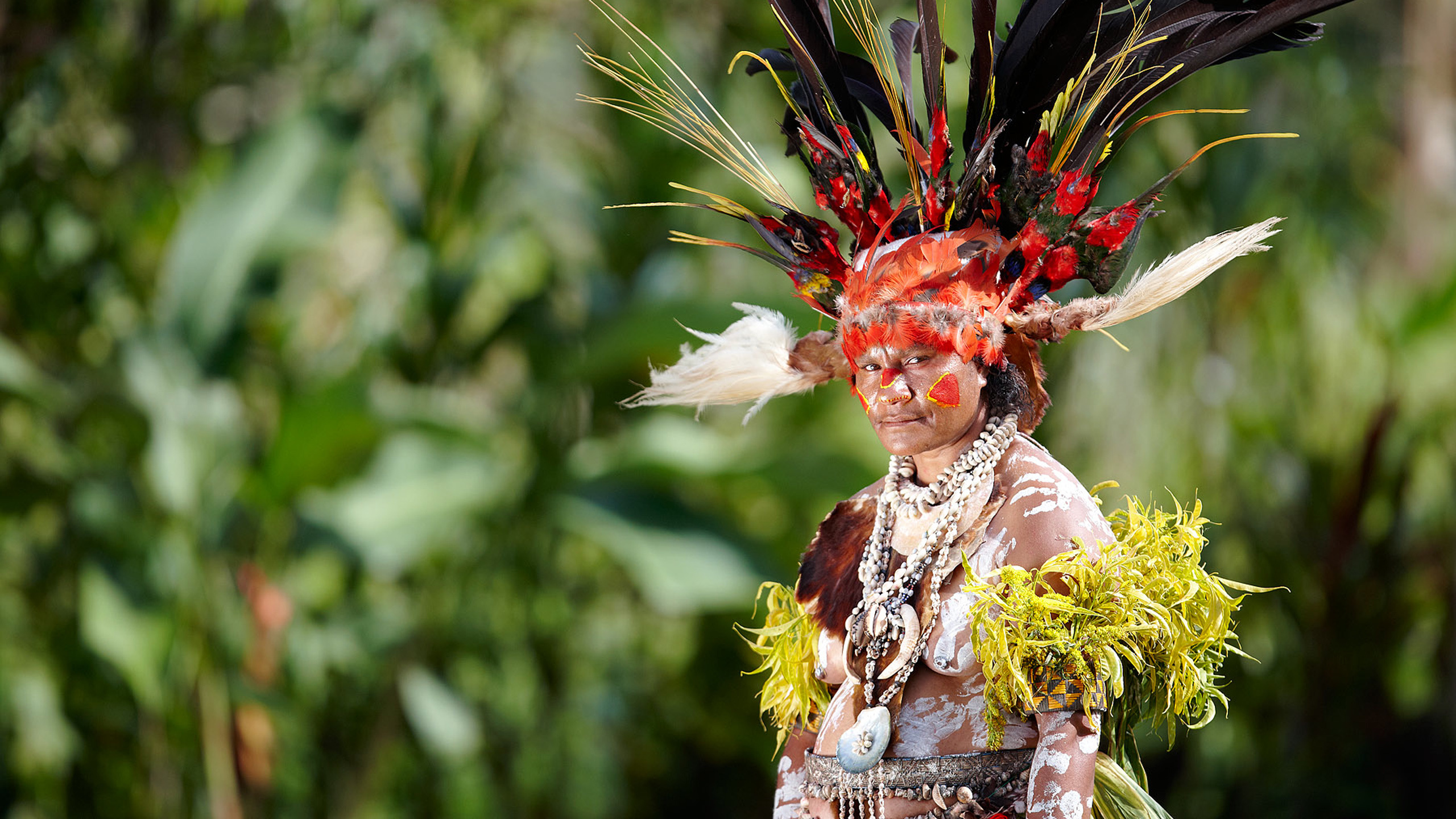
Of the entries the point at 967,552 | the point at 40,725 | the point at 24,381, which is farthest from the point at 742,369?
the point at 40,725

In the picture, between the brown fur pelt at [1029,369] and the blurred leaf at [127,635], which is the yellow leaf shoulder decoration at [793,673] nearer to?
the brown fur pelt at [1029,369]

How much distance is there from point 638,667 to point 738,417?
3.01ft

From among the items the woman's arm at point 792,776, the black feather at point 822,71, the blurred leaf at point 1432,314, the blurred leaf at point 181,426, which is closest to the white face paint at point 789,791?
the woman's arm at point 792,776

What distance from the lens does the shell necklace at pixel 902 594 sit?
109cm

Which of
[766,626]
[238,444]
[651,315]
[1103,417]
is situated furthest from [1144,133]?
[238,444]

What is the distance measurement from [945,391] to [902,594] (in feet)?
0.66

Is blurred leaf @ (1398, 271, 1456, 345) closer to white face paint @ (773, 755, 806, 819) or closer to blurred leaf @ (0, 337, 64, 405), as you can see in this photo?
white face paint @ (773, 755, 806, 819)

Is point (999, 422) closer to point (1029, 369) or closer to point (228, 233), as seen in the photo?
point (1029, 369)

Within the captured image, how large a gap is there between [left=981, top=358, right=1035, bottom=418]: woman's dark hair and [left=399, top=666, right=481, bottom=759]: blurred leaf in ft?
A: 7.92

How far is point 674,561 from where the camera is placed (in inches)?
110

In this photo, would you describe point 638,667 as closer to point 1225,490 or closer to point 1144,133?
point 1225,490

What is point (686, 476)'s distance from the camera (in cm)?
291

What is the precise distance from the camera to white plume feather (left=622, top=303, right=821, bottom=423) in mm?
1251

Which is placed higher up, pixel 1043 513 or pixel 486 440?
pixel 1043 513
